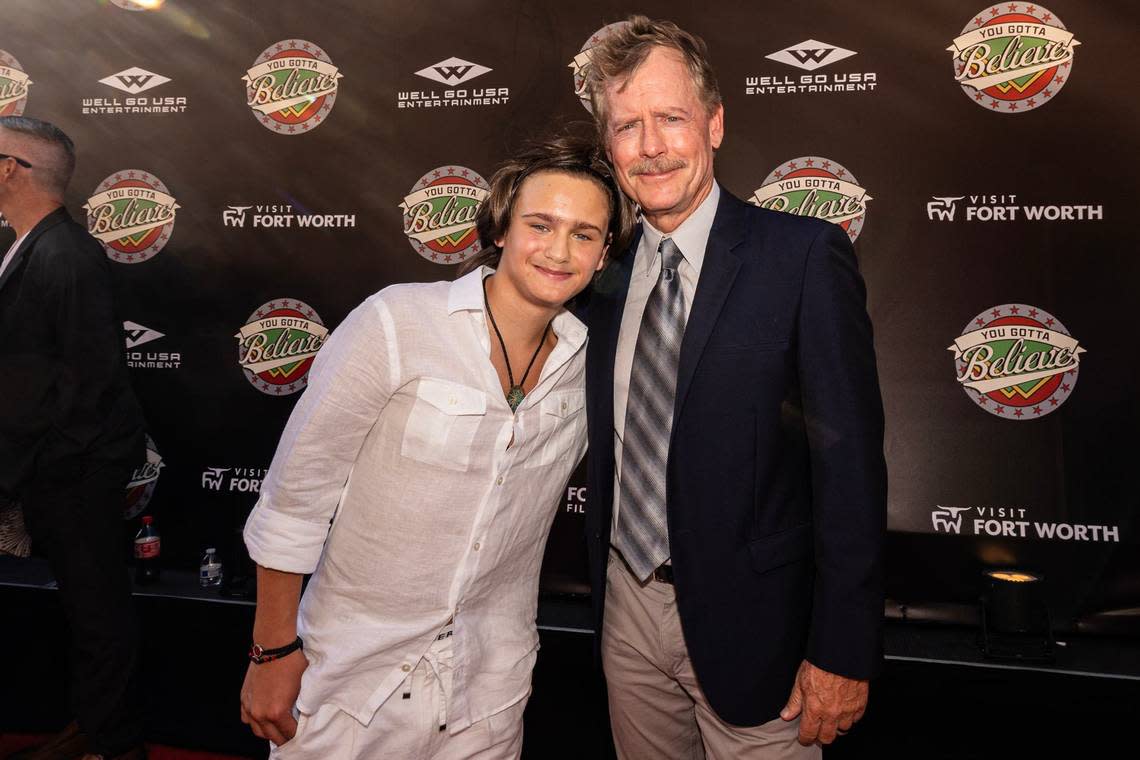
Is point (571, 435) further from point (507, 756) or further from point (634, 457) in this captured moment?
point (507, 756)

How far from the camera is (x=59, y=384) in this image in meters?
2.36

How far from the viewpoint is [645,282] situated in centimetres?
149

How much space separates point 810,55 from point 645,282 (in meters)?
1.72

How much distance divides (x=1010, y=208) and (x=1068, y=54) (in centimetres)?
58

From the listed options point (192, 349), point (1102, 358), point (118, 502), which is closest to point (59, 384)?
point (118, 502)

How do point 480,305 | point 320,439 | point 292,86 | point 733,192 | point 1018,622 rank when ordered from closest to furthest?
1. point 320,439
2. point 480,305
3. point 1018,622
4. point 733,192
5. point 292,86

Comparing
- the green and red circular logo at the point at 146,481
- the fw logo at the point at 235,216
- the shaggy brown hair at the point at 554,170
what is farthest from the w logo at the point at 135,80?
the shaggy brown hair at the point at 554,170

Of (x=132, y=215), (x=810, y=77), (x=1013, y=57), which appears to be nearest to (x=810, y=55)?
(x=810, y=77)

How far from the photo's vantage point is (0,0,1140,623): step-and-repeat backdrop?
2.44 metres

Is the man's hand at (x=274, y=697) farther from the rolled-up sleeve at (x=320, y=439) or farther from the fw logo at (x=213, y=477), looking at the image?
the fw logo at (x=213, y=477)

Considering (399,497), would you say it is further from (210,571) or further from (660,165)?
(210,571)

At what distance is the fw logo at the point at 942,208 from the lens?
2.53 m

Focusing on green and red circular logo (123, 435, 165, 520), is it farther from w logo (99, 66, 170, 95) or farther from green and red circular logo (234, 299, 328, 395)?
w logo (99, 66, 170, 95)

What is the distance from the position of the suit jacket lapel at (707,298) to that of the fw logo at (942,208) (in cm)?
160
